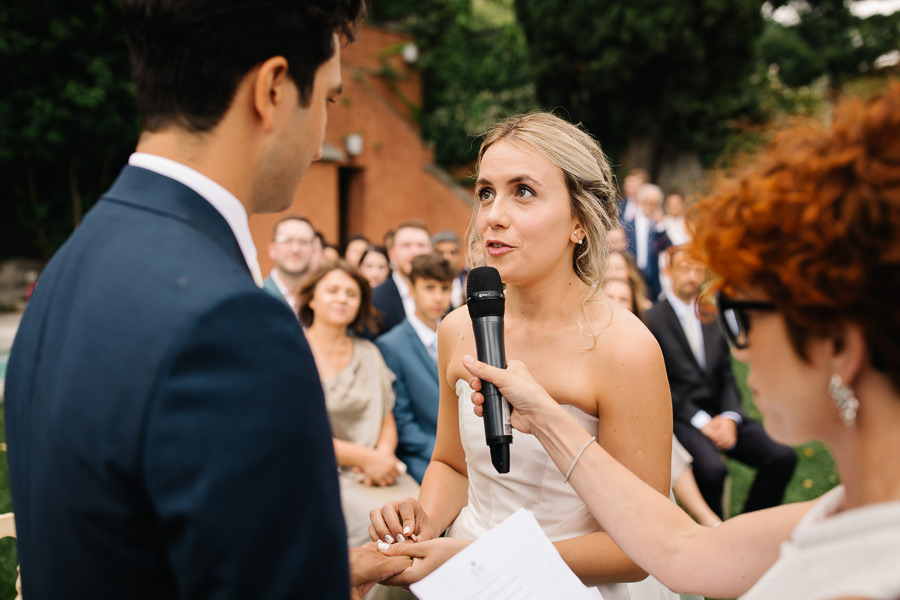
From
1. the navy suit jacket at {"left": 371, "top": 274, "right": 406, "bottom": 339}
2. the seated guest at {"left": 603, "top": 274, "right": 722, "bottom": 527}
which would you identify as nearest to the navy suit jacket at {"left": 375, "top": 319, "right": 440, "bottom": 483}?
the navy suit jacket at {"left": 371, "top": 274, "right": 406, "bottom": 339}

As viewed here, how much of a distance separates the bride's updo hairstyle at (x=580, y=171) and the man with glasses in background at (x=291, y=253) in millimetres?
3936

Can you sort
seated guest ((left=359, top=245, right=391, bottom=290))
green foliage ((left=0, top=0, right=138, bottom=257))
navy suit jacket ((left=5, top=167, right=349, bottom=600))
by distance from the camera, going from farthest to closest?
1. green foliage ((left=0, top=0, right=138, bottom=257))
2. seated guest ((left=359, top=245, right=391, bottom=290))
3. navy suit jacket ((left=5, top=167, right=349, bottom=600))

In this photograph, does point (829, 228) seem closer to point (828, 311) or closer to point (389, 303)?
point (828, 311)

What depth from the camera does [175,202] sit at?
110 centimetres

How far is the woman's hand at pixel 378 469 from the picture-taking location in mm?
4312

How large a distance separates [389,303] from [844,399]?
523 cm

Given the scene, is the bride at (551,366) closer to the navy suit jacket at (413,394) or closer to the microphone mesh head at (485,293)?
the microphone mesh head at (485,293)

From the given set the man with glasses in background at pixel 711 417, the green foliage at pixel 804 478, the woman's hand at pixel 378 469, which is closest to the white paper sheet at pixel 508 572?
the woman's hand at pixel 378 469

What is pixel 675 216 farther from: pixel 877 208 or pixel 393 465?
pixel 877 208

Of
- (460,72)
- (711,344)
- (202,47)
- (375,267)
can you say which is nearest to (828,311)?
(202,47)

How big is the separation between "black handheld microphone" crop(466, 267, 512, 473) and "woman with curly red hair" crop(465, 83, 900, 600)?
2.14ft

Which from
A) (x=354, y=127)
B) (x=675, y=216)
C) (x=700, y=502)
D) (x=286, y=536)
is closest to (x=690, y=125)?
(x=675, y=216)

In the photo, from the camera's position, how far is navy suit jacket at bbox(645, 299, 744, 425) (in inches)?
193

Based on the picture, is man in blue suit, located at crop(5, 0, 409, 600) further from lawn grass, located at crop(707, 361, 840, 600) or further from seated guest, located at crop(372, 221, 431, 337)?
lawn grass, located at crop(707, 361, 840, 600)
